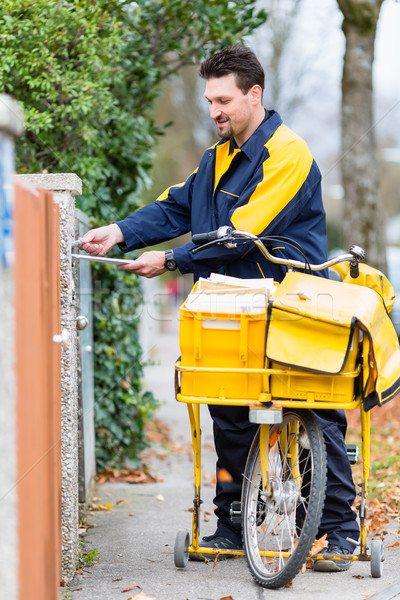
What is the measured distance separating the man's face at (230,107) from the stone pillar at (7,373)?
179cm

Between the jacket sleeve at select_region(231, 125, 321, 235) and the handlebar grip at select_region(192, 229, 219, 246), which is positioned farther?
the jacket sleeve at select_region(231, 125, 321, 235)

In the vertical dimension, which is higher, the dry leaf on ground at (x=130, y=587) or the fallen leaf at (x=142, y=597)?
the fallen leaf at (x=142, y=597)

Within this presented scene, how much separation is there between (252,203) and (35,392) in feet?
4.71

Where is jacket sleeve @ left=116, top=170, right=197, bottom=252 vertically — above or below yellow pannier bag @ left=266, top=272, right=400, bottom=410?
above

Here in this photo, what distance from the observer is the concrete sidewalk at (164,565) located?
3025mm

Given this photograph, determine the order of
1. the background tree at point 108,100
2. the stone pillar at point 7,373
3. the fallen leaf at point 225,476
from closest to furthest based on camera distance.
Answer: the stone pillar at point 7,373 → the fallen leaf at point 225,476 → the background tree at point 108,100

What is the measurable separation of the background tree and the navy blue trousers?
5.02 ft

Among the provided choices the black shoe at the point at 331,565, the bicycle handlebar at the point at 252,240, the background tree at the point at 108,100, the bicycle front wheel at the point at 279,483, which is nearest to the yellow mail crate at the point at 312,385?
the bicycle front wheel at the point at 279,483

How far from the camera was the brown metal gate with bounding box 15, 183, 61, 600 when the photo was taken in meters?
1.98

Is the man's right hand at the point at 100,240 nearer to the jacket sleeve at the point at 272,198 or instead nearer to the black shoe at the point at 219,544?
the jacket sleeve at the point at 272,198

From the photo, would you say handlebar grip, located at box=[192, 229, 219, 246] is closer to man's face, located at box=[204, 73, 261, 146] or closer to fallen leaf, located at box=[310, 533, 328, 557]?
man's face, located at box=[204, 73, 261, 146]

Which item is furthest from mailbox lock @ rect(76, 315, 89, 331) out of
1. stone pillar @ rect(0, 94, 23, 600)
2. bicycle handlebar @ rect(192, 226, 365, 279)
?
stone pillar @ rect(0, 94, 23, 600)

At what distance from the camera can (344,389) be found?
2.83 meters

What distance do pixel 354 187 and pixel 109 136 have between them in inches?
167
